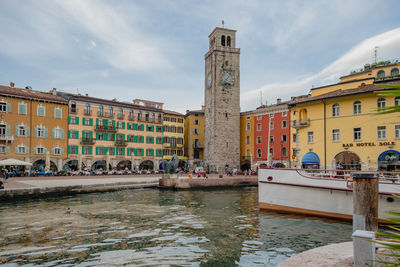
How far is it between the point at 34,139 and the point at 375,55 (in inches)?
1980

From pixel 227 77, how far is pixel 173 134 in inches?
584

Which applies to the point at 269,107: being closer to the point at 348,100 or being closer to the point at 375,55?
the point at 375,55

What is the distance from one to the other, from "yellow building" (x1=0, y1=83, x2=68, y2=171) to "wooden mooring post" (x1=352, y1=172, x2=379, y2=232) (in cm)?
3765

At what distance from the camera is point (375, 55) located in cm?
4675

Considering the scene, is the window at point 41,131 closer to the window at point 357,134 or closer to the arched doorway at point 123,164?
the arched doorway at point 123,164

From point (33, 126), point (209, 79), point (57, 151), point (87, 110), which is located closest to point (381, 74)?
point (209, 79)

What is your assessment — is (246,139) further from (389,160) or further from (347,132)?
(389,160)

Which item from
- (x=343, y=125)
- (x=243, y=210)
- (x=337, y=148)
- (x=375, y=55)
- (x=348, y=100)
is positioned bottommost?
(x=243, y=210)

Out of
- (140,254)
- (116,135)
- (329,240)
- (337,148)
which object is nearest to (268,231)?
(329,240)

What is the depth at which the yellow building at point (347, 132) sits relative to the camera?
26.3m

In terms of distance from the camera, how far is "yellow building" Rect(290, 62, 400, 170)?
86.4 feet

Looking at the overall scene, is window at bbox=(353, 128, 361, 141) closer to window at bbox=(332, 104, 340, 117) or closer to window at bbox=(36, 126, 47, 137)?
window at bbox=(332, 104, 340, 117)

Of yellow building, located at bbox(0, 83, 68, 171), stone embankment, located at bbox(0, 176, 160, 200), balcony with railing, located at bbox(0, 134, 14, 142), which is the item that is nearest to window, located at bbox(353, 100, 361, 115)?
stone embankment, located at bbox(0, 176, 160, 200)

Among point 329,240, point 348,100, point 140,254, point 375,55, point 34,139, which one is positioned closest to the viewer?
point 140,254
